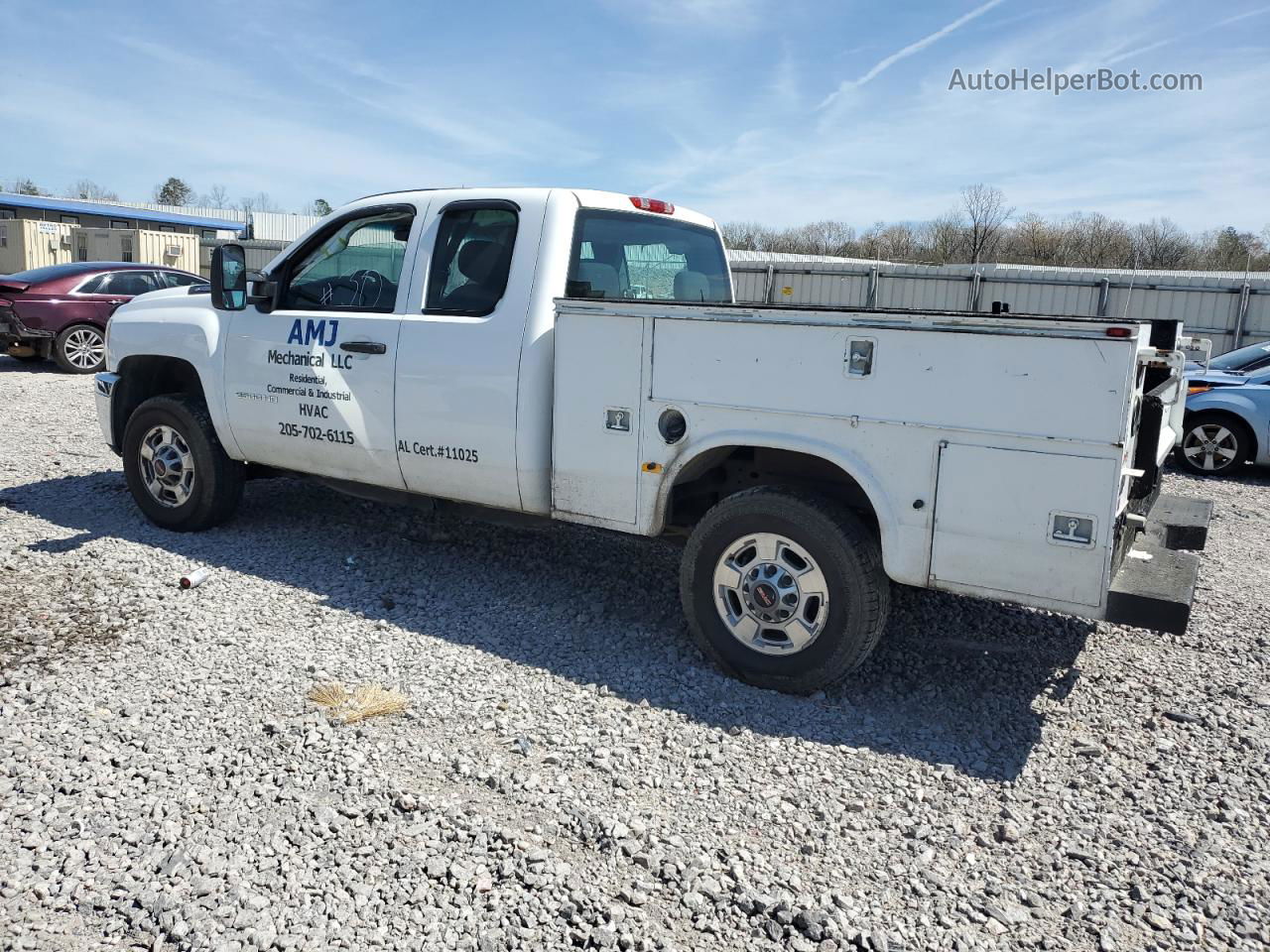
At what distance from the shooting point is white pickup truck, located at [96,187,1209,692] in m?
3.59

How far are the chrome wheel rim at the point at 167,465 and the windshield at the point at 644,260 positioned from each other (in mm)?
2929

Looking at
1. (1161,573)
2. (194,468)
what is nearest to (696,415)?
(1161,573)

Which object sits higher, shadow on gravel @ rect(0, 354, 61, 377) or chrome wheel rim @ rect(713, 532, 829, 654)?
shadow on gravel @ rect(0, 354, 61, 377)

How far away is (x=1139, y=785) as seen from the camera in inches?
141

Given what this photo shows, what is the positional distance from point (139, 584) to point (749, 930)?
4.02m

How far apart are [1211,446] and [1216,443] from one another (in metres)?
0.05

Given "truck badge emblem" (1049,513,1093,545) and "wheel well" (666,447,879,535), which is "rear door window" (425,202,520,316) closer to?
"wheel well" (666,447,879,535)

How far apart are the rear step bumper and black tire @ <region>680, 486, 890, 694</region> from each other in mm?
897

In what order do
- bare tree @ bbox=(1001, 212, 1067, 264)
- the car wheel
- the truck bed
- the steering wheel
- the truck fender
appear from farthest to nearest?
bare tree @ bbox=(1001, 212, 1067, 264) → the car wheel → the steering wheel → the truck fender → the truck bed

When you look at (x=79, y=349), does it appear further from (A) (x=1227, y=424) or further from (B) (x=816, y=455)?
(A) (x=1227, y=424)

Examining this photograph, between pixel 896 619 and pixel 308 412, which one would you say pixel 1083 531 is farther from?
pixel 308 412

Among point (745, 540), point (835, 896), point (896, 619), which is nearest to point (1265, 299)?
point (896, 619)

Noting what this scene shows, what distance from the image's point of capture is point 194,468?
617cm

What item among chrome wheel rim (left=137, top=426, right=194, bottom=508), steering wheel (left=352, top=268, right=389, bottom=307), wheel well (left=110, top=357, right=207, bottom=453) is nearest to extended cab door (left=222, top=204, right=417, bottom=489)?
steering wheel (left=352, top=268, right=389, bottom=307)
